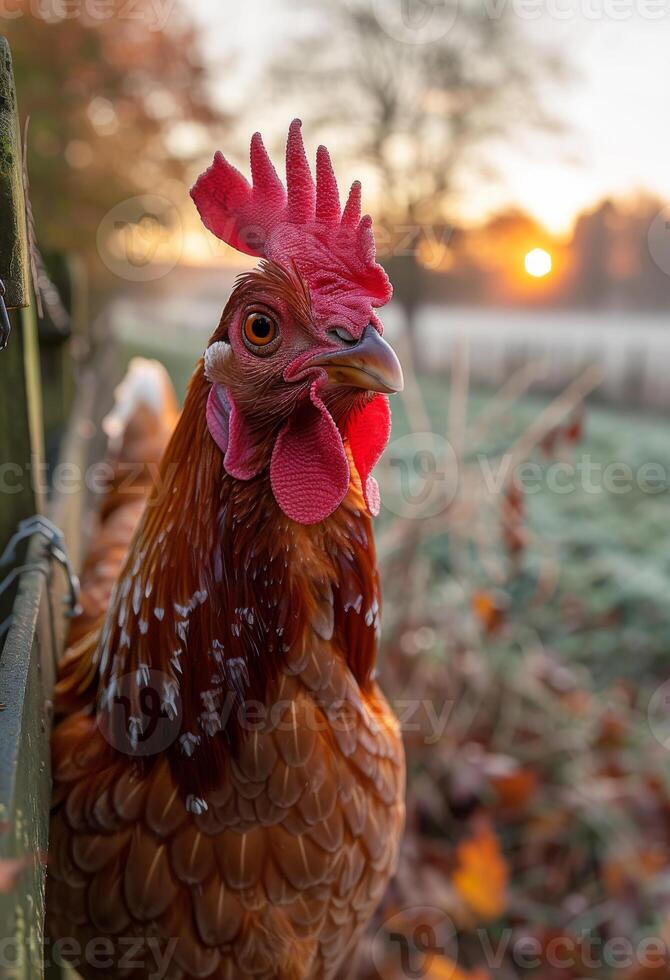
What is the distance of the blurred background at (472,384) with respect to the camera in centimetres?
275

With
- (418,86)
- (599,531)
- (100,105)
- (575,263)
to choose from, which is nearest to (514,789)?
(599,531)

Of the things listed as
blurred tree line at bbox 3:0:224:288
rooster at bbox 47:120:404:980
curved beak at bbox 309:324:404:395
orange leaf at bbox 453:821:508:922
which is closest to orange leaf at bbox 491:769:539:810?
A: orange leaf at bbox 453:821:508:922

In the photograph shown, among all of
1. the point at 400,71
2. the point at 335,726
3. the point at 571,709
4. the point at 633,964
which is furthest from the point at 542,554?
the point at 335,726

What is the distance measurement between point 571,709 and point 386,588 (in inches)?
42.9

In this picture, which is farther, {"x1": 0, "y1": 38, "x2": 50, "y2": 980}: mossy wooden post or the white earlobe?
the white earlobe

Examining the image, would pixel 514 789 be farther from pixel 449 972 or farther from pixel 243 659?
pixel 243 659

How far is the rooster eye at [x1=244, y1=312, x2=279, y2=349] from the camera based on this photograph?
99 cm

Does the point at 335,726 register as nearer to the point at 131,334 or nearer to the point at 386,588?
the point at 386,588

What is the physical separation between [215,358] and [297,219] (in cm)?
24

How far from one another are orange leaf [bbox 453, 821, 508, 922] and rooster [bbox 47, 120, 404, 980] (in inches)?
69.2

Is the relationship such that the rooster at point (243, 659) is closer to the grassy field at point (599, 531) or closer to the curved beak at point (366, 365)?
the curved beak at point (366, 365)

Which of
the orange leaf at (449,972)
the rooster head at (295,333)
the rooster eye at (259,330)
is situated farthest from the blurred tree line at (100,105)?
the orange leaf at (449,972)

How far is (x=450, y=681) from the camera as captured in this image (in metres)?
3.37

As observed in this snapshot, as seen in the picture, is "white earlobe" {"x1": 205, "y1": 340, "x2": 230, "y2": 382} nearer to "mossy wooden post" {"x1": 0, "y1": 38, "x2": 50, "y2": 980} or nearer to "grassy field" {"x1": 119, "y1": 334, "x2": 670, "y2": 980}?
"mossy wooden post" {"x1": 0, "y1": 38, "x2": 50, "y2": 980}
